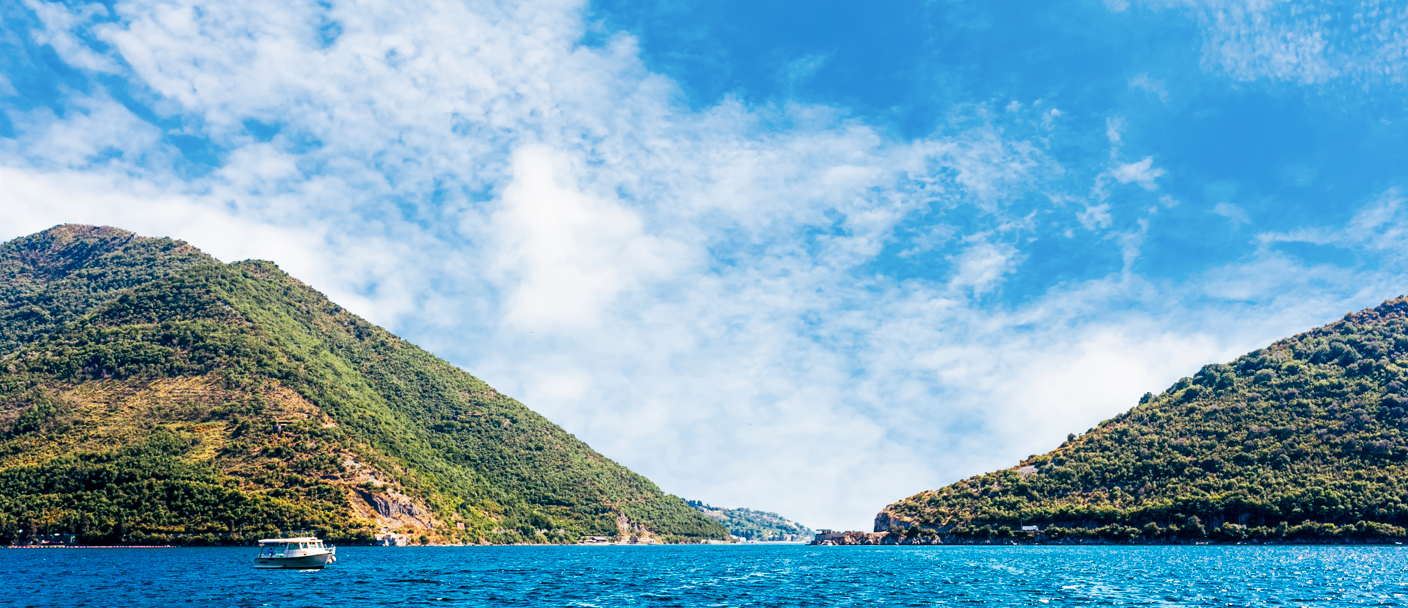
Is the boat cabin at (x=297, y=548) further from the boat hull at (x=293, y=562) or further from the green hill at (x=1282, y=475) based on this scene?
the green hill at (x=1282, y=475)

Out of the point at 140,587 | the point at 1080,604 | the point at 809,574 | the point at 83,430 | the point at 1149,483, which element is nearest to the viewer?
the point at 1080,604

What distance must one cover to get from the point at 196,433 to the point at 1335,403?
828 ft

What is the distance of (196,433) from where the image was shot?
589 ft

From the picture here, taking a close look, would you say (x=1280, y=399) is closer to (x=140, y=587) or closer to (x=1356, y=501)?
(x=1356, y=501)

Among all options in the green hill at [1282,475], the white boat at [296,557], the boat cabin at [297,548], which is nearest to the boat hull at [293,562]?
the white boat at [296,557]

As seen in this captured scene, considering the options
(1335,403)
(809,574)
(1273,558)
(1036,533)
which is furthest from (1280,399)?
(809,574)

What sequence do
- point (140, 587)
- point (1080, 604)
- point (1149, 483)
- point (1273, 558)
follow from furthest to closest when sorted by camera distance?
1. point (1149, 483)
2. point (1273, 558)
3. point (140, 587)
4. point (1080, 604)

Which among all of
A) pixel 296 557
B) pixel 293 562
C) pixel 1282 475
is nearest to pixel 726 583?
pixel 296 557

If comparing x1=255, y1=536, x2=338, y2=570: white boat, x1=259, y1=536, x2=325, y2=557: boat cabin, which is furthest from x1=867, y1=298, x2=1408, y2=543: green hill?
x1=259, y1=536, x2=325, y2=557: boat cabin

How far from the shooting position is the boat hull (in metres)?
106

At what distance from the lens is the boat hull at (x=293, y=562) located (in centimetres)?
10562

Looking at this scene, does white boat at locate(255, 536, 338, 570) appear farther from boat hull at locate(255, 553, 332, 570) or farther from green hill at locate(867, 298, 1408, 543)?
green hill at locate(867, 298, 1408, 543)

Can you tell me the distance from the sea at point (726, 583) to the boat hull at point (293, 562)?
322 centimetres

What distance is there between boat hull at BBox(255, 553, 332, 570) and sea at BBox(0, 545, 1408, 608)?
10.6 feet
